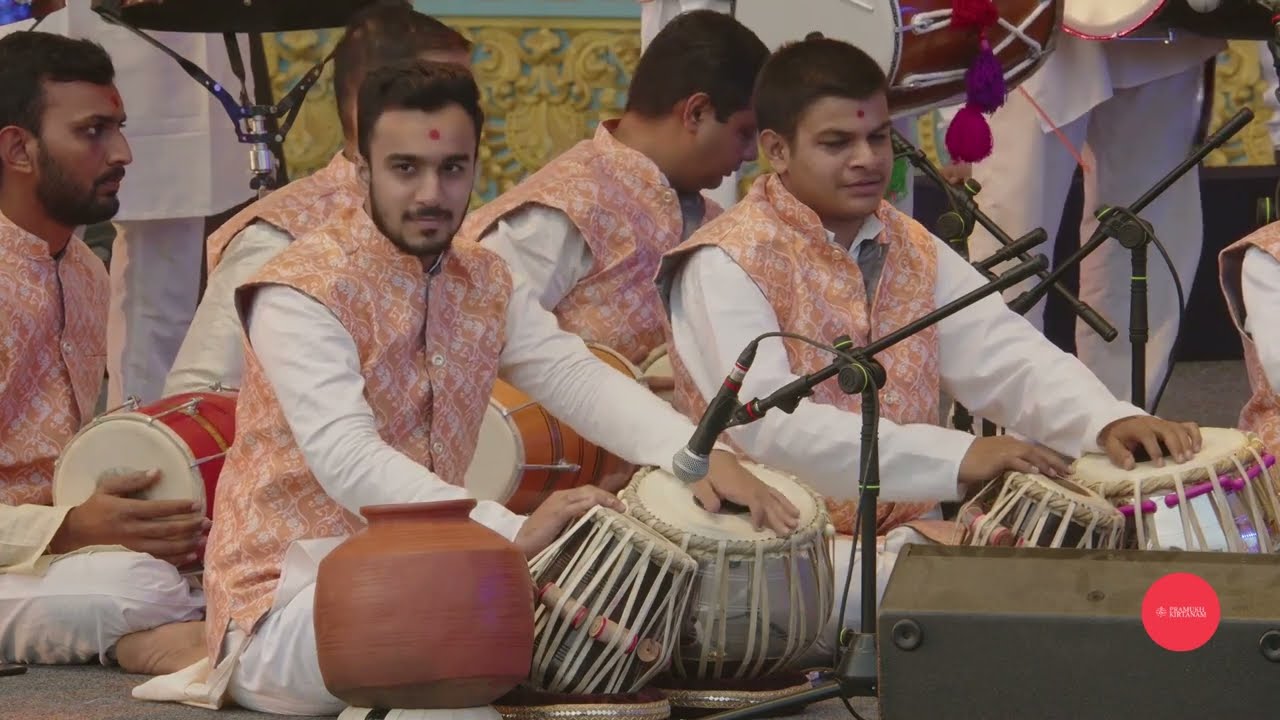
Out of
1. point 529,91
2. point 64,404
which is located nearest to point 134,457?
point 64,404

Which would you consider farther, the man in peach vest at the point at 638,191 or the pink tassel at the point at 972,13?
the man in peach vest at the point at 638,191

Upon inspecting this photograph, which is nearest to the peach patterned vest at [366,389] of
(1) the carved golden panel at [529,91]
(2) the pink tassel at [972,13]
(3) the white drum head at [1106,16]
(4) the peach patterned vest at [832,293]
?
(4) the peach patterned vest at [832,293]

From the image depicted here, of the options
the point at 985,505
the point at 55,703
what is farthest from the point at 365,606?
the point at 985,505

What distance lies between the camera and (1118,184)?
5301mm

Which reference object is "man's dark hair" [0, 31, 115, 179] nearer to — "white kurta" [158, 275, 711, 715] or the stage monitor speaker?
"white kurta" [158, 275, 711, 715]

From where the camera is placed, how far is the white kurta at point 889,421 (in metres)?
3.75

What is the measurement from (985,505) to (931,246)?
2.17 feet

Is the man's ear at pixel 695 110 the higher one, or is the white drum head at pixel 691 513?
the man's ear at pixel 695 110

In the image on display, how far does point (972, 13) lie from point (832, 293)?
818mm

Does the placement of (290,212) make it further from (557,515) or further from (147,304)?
(557,515)

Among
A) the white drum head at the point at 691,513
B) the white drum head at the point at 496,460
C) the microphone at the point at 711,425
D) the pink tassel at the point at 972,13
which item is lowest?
the white drum head at the point at 496,460

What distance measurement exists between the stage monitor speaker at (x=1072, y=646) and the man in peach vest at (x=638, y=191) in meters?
1.89

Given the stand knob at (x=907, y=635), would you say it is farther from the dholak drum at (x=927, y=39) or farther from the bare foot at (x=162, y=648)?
the dholak drum at (x=927, y=39)

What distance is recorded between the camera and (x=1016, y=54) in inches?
180
